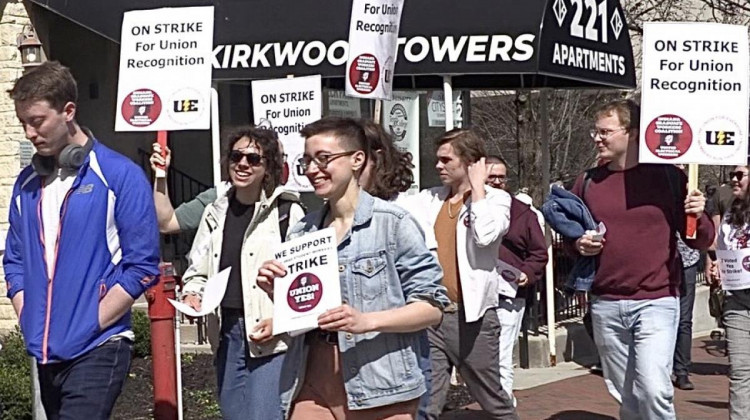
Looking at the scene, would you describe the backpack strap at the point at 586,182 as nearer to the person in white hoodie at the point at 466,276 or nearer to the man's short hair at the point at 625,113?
the man's short hair at the point at 625,113

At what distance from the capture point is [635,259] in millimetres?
6570

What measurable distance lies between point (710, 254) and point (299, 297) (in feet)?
17.8

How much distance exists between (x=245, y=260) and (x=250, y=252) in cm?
4

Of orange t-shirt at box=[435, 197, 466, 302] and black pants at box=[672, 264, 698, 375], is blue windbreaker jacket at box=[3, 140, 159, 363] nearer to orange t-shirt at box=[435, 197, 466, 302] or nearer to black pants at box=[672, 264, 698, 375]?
orange t-shirt at box=[435, 197, 466, 302]

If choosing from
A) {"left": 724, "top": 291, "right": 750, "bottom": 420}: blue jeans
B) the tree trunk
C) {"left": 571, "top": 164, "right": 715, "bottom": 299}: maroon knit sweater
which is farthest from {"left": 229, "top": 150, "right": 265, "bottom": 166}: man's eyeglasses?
the tree trunk

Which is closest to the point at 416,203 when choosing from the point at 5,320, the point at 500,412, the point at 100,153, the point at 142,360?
the point at 500,412

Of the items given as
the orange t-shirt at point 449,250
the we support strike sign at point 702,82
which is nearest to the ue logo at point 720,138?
the we support strike sign at point 702,82

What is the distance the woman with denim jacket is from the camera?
4.61 m

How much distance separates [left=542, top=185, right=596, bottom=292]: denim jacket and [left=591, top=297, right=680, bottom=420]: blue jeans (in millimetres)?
147

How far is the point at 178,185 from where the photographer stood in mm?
17281

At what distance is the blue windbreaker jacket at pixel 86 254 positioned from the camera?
4852 mm

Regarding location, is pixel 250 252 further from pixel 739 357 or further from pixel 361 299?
pixel 739 357

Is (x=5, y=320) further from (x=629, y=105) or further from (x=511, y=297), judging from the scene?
(x=629, y=105)

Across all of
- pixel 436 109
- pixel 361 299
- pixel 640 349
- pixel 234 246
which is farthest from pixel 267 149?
pixel 436 109
